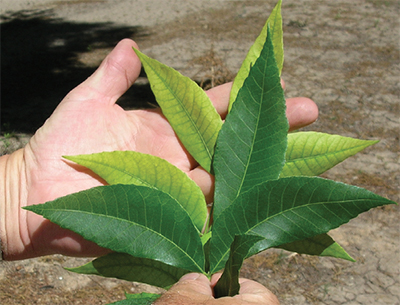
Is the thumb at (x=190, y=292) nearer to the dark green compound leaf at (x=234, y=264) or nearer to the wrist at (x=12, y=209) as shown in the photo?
the dark green compound leaf at (x=234, y=264)

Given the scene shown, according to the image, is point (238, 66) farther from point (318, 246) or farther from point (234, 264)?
point (234, 264)

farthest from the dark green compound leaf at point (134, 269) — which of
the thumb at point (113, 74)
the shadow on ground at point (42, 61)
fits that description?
the shadow on ground at point (42, 61)

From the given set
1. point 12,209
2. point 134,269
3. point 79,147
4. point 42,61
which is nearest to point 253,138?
point 134,269

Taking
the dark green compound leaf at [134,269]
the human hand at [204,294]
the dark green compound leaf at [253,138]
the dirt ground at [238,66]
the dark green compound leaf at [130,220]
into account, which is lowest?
the dirt ground at [238,66]

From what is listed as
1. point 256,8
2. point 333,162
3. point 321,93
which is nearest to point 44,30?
point 256,8

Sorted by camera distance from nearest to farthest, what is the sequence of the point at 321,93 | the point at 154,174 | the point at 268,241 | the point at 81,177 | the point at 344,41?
the point at 268,241 < the point at 154,174 < the point at 81,177 < the point at 321,93 < the point at 344,41

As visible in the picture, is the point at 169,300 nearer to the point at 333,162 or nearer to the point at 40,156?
the point at 333,162
